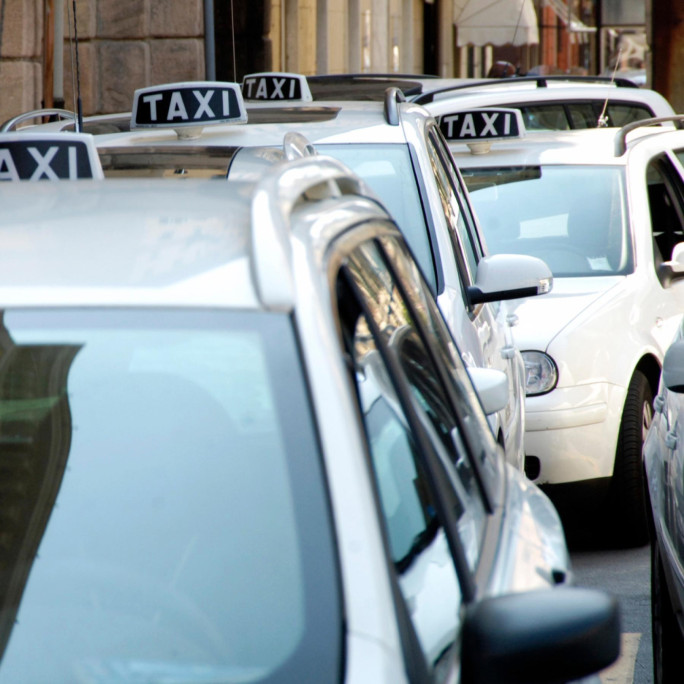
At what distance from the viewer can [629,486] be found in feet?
20.7

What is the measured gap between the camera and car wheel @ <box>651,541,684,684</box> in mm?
3758

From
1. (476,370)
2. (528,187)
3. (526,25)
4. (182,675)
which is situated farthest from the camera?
(526,25)

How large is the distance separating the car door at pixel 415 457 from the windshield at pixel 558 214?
4.38 m

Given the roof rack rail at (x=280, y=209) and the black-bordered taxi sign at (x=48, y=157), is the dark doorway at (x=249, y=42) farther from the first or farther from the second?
the roof rack rail at (x=280, y=209)

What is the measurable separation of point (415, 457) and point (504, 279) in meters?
2.77

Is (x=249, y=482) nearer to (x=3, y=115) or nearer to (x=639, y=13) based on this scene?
(x=3, y=115)

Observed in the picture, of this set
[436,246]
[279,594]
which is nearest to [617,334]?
[436,246]

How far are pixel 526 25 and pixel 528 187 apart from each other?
22.3 metres

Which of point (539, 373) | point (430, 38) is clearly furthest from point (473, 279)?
point (430, 38)

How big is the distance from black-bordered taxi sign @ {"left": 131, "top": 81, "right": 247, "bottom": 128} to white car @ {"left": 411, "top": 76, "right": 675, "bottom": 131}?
3203 millimetres

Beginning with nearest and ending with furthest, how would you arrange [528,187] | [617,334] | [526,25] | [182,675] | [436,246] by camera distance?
[182,675], [436,246], [617,334], [528,187], [526,25]

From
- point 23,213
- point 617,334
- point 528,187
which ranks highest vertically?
point 23,213

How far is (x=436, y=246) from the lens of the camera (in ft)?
15.6

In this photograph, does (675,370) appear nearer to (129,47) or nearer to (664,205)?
(664,205)
